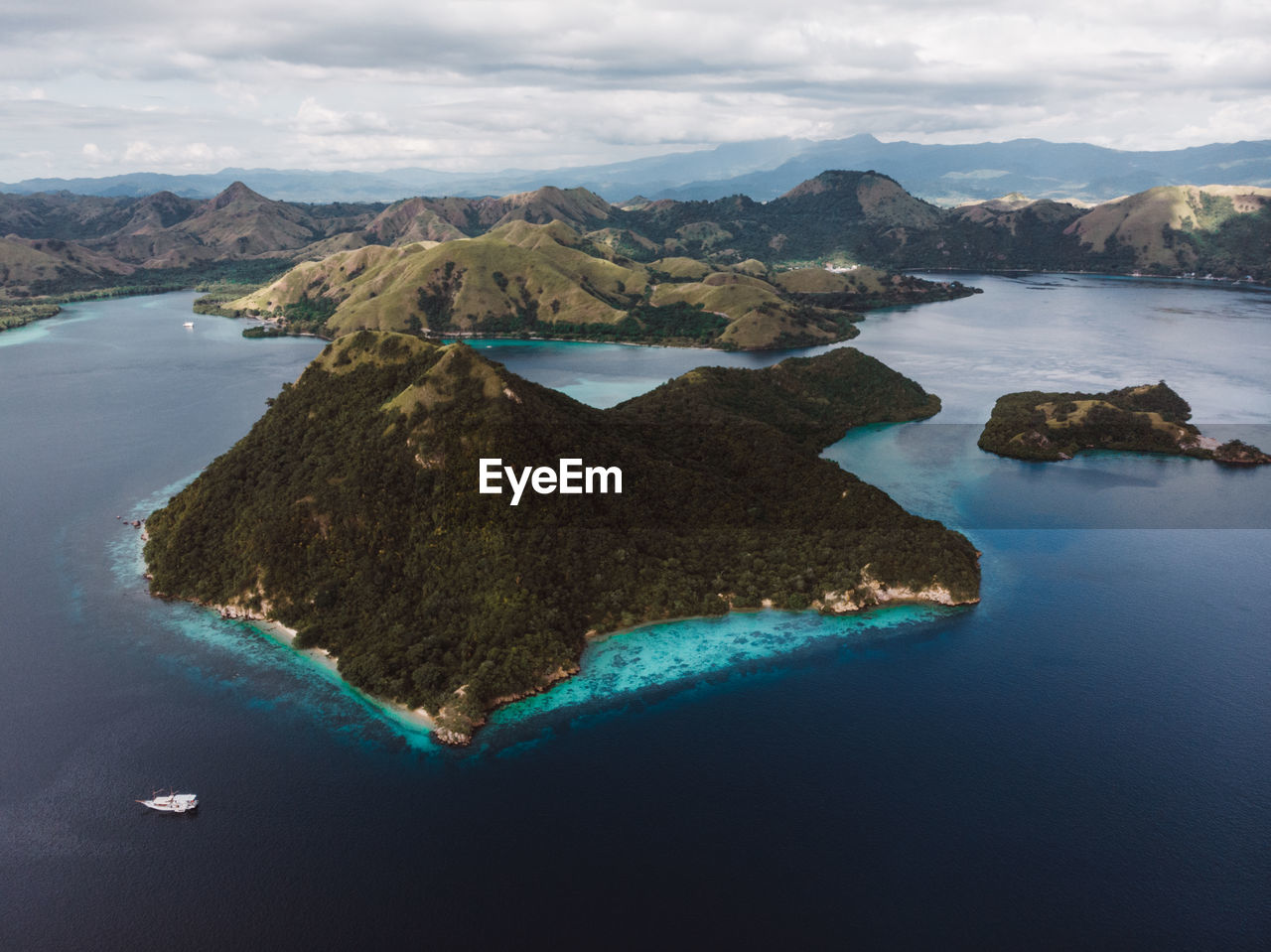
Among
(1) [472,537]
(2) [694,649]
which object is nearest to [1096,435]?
(2) [694,649]

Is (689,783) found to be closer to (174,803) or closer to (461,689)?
(461,689)

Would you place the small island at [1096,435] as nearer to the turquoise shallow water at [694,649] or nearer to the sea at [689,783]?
the sea at [689,783]

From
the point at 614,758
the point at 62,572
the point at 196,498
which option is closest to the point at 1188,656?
the point at 614,758

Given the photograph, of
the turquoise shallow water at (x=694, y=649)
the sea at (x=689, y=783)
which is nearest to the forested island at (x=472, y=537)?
the turquoise shallow water at (x=694, y=649)

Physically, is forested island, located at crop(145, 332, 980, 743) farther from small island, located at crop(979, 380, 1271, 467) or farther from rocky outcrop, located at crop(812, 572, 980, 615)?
small island, located at crop(979, 380, 1271, 467)

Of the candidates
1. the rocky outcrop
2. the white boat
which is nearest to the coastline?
the rocky outcrop

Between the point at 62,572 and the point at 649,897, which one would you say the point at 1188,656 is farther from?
the point at 62,572
